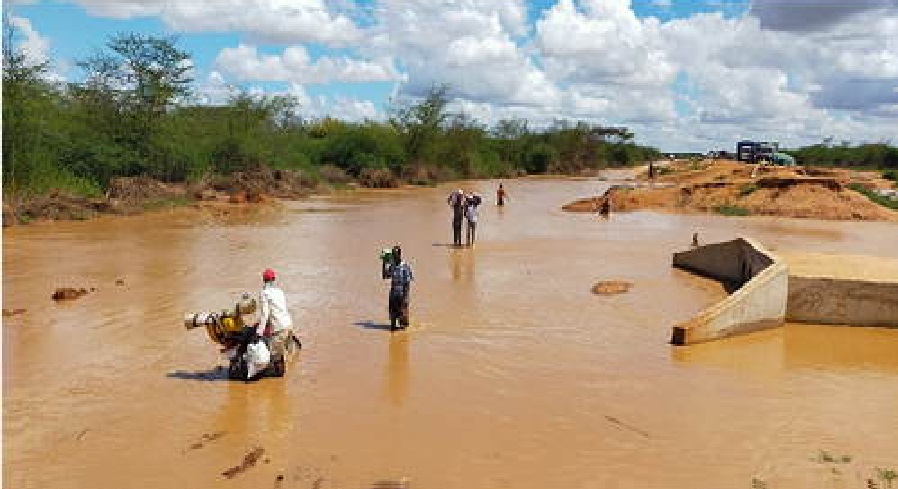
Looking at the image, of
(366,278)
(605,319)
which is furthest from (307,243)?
(605,319)

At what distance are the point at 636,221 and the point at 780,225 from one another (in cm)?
524

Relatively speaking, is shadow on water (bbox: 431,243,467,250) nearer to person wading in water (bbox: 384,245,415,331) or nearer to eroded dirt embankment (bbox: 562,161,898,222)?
person wading in water (bbox: 384,245,415,331)

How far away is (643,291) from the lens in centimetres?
1578

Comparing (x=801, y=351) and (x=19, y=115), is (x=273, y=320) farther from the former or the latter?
(x=19, y=115)

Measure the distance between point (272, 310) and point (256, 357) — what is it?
533 millimetres

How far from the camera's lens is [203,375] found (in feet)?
31.2

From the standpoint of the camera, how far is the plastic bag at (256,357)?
9.03 metres

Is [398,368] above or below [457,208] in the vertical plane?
below

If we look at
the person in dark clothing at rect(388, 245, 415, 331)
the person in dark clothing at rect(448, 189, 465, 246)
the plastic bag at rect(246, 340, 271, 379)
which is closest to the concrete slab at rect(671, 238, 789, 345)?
the person in dark clothing at rect(388, 245, 415, 331)

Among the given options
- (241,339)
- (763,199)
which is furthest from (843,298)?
(763,199)

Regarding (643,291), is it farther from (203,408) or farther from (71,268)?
(71,268)

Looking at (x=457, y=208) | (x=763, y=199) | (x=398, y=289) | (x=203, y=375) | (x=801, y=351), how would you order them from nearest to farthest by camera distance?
(x=203, y=375), (x=801, y=351), (x=398, y=289), (x=457, y=208), (x=763, y=199)

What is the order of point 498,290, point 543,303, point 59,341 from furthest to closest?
point 498,290
point 543,303
point 59,341

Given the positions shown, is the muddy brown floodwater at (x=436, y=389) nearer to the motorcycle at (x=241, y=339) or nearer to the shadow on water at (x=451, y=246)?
the motorcycle at (x=241, y=339)
